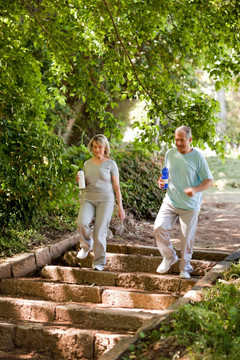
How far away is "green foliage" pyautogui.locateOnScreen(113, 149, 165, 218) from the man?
5.31 m

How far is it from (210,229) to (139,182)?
2.72 m

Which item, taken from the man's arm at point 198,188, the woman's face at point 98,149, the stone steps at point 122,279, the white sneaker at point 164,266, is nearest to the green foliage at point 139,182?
the stone steps at point 122,279

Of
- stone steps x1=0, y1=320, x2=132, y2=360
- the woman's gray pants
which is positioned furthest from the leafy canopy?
stone steps x1=0, y1=320, x2=132, y2=360

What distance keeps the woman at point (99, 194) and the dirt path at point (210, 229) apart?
2.10m

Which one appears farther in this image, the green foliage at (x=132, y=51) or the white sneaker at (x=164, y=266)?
the green foliage at (x=132, y=51)

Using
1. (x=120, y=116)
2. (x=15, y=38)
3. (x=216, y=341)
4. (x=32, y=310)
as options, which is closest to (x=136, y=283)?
(x=32, y=310)

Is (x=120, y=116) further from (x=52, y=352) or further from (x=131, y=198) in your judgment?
(x=52, y=352)

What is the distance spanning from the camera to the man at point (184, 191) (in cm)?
613

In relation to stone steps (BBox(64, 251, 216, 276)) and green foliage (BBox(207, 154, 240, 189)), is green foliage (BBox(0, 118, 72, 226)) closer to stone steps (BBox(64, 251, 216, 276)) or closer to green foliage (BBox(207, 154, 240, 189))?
stone steps (BBox(64, 251, 216, 276))

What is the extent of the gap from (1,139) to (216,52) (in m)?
3.85

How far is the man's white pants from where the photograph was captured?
6.24 metres

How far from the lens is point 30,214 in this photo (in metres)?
8.70

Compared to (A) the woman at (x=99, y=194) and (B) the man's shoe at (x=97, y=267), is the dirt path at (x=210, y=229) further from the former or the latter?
(A) the woman at (x=99, y=194)

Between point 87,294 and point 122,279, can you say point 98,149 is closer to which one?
point 122,279
